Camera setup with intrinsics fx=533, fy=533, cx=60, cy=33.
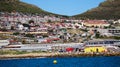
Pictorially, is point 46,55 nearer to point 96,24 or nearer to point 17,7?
point 96,24

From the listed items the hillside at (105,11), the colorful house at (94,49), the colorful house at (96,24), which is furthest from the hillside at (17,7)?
the colorful house at (94,49)

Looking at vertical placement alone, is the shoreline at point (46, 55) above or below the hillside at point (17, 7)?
below

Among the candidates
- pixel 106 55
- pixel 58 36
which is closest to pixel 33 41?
pixel 58 36

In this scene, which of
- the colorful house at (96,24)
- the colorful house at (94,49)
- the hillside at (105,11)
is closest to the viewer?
the colorful house at (94,49)

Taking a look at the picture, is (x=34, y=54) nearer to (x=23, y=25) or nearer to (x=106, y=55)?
(x=106, y=55)

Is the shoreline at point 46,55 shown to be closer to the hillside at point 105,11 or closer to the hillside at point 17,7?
the hillside at point 17,7

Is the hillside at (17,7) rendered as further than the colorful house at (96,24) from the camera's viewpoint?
Yes

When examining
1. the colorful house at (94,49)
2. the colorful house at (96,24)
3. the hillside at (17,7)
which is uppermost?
the hillside at (17,7)

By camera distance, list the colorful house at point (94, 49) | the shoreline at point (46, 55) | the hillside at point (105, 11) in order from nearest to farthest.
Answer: the shoreline at point (46, 55) < the colorful house at point (94, 49) < the hillside at point (105, 11)
